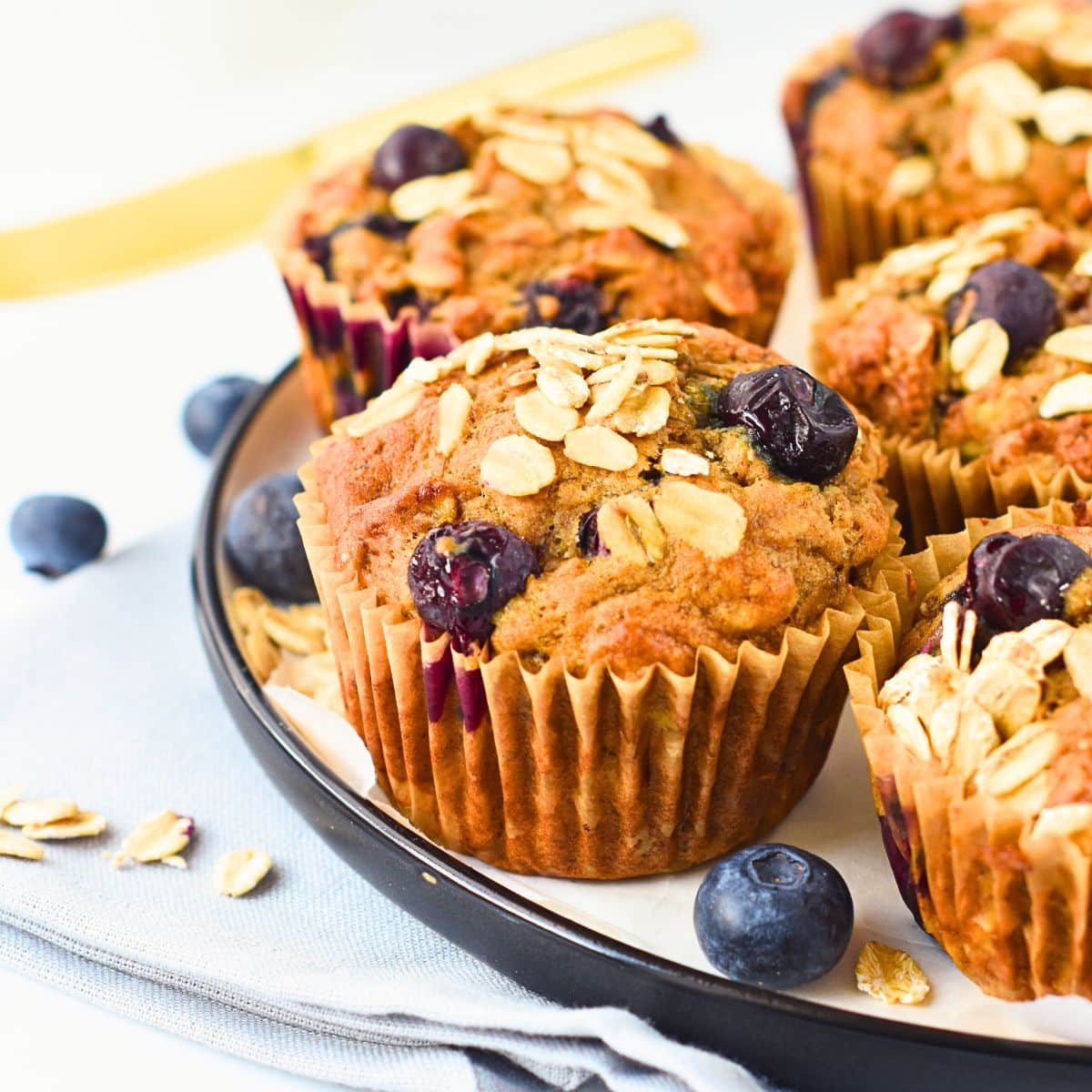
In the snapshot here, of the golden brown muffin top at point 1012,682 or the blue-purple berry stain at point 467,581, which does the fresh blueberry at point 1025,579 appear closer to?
the golden brown muffin top at point 1012,682

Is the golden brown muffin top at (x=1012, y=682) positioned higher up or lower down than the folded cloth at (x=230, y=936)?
higher up

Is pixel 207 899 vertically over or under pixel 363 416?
under

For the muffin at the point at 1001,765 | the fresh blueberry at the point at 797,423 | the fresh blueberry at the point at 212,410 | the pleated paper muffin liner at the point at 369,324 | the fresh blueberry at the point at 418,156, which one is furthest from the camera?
the fresh blueberry at the point at 212,410

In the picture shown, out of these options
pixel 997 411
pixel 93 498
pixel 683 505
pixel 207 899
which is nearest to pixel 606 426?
pixel 683 505

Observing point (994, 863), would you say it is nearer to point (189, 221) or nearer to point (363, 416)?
point (363, 416)

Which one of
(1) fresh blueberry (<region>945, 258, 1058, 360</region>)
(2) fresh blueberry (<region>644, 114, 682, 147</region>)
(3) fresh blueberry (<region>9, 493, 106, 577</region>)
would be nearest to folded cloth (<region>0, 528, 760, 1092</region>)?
(3) fresh blueberry (<region>9, 493, 106, 577</region>)

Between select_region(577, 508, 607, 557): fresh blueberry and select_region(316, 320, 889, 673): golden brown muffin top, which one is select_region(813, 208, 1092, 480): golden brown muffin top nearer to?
select_region(316, 320, 889, 673): golden brown muffin top

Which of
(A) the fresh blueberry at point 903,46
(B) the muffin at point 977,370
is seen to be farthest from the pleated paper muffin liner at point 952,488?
(A) the fresh blueberry at point 903,46
